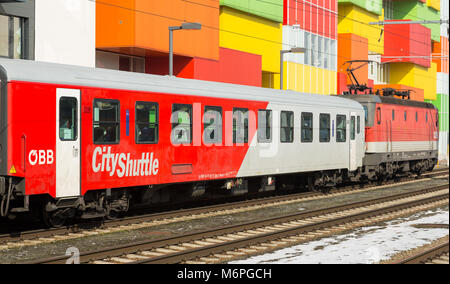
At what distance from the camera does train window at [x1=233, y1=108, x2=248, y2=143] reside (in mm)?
19078

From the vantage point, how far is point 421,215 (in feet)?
62.3

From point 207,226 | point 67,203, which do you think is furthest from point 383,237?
point 67,203

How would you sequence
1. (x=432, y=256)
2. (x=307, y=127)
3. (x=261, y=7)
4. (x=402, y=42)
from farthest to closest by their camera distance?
1. (x=402, y=42)
2. (x=261, y=7)
3. (x=307, y=127)
4. (x=432, y=256)

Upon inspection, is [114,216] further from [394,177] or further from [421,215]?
[394,177]

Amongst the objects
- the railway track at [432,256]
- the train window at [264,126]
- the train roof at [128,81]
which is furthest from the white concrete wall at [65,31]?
the railway track at [432,256]

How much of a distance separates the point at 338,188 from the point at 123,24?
1090cm

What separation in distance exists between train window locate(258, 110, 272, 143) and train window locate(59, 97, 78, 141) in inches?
282

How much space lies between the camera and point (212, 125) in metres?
18.2

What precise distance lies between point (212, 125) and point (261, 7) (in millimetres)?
21135

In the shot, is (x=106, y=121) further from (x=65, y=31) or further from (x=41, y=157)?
(x=65, y=31)

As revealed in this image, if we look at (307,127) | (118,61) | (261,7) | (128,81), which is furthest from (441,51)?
(128,81)

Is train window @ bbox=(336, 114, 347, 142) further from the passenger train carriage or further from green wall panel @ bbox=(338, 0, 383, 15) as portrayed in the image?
green wall panel @ bbox=(338, 0, 383, 15)

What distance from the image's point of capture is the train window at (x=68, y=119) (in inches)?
541
